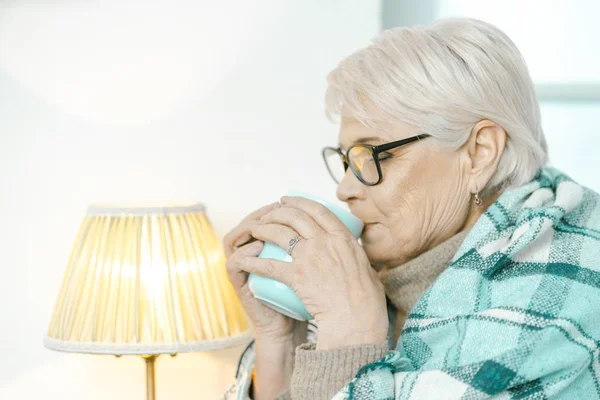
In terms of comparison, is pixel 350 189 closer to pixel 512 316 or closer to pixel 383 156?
pixel 383 156

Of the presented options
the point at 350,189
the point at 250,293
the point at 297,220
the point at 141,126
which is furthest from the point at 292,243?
the point at 141,126

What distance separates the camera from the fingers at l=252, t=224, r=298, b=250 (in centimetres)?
122

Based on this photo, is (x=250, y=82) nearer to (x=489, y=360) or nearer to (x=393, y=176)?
(x=393, y=176)

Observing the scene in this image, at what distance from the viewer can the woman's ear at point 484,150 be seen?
1229mm

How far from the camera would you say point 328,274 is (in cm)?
117

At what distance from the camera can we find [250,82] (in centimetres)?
174

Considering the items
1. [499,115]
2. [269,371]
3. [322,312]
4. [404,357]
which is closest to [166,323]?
[269,371]

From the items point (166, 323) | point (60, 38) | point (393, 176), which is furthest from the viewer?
point (60, 38)

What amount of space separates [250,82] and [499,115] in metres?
0.69

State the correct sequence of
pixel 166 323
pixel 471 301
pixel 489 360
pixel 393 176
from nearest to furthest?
pixel 489 360, pixel 471 301, pixel 393 176, pixel 166 323

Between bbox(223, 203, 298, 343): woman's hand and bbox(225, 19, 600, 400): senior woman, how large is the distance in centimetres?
1

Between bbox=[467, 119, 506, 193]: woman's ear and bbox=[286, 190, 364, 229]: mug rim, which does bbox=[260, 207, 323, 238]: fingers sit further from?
A: bbox=[467, 119, 506, 193]: woman's ear

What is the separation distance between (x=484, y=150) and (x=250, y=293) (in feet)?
1.63

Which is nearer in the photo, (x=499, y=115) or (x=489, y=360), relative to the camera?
(x=489, y=360)
